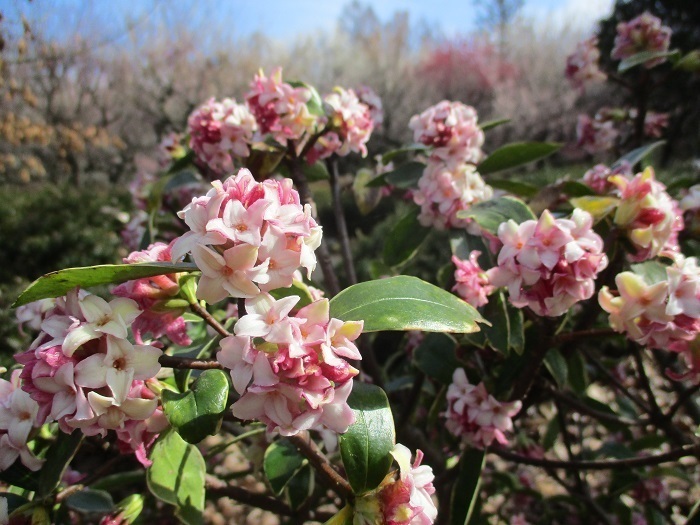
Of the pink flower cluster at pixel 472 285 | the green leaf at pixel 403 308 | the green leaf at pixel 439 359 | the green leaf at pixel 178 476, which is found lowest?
the green leaf at pixel 439 359

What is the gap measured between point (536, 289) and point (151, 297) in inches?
17.6

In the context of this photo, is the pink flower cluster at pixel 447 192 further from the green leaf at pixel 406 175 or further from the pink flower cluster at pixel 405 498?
the pink flower cluster at pixel 405 498

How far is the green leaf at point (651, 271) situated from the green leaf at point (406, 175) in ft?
1.38

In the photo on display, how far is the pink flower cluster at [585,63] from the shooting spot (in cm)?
183

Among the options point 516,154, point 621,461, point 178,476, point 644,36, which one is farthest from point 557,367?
point 644,36

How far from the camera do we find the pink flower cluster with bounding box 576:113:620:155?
1.78 meters

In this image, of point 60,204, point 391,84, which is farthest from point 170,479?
point 391,84

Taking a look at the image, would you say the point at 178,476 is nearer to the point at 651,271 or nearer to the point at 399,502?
the point at 399,502

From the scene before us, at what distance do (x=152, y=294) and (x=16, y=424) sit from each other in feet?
0.68

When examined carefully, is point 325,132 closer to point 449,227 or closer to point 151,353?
point 449,227

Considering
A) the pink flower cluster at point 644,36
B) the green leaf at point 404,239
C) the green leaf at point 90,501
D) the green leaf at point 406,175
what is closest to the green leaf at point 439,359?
the green leaf at point 404,239

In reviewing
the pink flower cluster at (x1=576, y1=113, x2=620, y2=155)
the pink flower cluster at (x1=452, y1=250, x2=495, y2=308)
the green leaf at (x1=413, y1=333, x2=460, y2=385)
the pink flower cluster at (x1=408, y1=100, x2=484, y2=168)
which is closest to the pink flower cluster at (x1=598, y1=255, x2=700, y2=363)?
the pink flower cluster at (x1=452, y1=250, x2=495, y2=308)

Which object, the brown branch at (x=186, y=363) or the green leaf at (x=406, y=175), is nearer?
the brown branch at (x=186, y=363)

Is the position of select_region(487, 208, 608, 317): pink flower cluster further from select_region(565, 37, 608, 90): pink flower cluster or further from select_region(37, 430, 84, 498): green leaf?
select_region(565, 37, 608, 90): pink flower cluster
